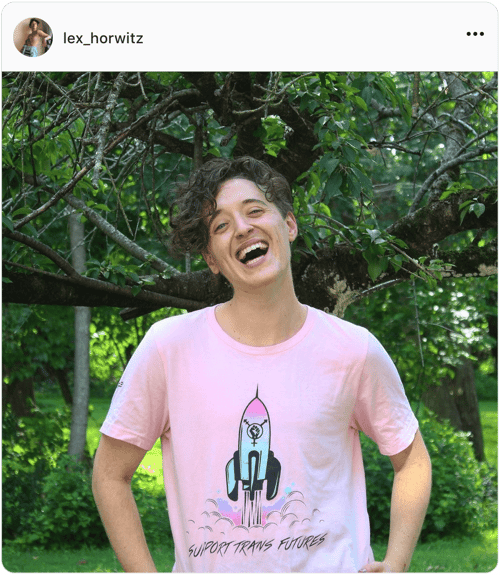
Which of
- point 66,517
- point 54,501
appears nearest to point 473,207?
point 66,517

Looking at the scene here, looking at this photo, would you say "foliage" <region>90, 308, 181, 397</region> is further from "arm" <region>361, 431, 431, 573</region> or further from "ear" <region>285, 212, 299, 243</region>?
"arm" <region>361, 431, 431, 573</region>

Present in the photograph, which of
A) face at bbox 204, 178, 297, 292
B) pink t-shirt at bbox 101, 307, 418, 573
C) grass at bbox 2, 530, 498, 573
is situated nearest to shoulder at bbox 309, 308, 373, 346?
pink t-shirt at bbox 101, 307, 418, 573

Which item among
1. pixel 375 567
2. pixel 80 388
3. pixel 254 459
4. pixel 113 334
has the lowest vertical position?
pixel 375 567

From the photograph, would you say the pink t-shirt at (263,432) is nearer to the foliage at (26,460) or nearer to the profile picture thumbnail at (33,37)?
the profile picture thumbnail at (33,37)

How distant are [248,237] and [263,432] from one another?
1.38 ft

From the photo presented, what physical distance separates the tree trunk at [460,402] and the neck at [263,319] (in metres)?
8.70

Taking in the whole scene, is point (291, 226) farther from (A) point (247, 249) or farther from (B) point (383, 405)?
(B) point (383, 405)

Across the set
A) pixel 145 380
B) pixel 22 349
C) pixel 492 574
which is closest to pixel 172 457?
pixel 145 380

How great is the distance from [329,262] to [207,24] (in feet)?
5.45

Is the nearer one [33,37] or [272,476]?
[272,476]

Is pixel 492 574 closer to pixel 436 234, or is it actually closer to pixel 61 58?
pixel 61 58

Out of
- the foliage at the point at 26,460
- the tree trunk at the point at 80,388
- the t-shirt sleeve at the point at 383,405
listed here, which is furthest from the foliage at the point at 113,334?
the t-shirt sleeve at the point at 383,405

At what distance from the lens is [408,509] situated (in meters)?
1.52

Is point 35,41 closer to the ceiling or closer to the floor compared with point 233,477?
closer to the ceiling
